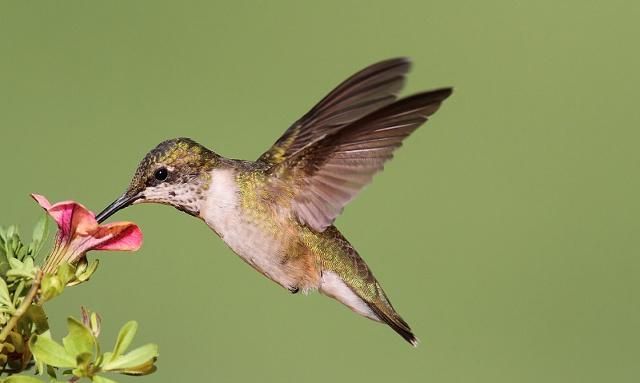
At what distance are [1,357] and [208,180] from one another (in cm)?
57

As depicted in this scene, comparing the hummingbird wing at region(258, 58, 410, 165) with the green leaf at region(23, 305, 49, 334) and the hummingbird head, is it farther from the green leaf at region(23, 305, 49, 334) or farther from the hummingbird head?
the green leaf at region(23, 305, 49, 334)

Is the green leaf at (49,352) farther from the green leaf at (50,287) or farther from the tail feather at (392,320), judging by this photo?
the tail feather at (392,320)

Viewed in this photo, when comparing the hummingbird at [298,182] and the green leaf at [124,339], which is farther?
the hummingbird at [298,182]

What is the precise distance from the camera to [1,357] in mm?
724

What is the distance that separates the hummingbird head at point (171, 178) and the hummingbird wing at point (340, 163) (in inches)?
4.6

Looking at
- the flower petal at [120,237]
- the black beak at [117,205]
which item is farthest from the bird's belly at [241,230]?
the flower petal at [120,237]

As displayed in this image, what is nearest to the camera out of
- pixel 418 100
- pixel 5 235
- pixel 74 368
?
pixel 74 368

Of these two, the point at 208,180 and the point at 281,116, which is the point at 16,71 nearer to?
the point at 281,116

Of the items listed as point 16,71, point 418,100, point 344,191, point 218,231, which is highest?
point 418,100

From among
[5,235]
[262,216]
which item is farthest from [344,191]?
[5,235]

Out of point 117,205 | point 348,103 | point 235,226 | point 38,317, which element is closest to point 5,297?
point 38,317

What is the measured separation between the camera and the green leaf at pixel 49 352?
691 millimetres

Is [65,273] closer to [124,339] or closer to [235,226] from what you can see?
[124,339]

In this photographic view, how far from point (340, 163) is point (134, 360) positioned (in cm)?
57
